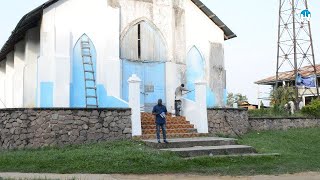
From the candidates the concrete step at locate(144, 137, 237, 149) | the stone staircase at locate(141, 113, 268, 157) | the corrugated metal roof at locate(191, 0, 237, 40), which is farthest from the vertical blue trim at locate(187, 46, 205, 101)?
the concrete step at locate(144, 137, 237, 149)

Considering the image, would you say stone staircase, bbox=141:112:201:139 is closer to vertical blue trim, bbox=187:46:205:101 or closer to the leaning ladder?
the leaning ladder

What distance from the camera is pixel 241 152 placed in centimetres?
1428

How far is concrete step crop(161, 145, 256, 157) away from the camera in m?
13.3

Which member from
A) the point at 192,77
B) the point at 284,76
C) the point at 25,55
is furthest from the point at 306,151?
the point at 284,76

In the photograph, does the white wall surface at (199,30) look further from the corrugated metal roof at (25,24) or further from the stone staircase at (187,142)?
the corrugated metal roof at (25,24)

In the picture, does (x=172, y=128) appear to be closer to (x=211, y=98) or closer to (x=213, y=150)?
(x=213, y=150)

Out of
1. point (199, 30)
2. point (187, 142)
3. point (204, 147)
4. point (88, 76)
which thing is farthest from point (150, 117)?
point (199, 30)

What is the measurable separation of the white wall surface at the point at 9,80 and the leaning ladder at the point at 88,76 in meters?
7.73

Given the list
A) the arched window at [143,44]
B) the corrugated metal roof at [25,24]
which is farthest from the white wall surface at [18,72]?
the arched window at [143,44]

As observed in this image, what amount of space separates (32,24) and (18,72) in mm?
4351

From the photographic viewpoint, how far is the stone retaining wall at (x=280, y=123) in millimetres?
20688

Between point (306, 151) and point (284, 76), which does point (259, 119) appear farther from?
point (284, 76)

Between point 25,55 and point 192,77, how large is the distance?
312 inches

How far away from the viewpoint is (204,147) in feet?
47.0
